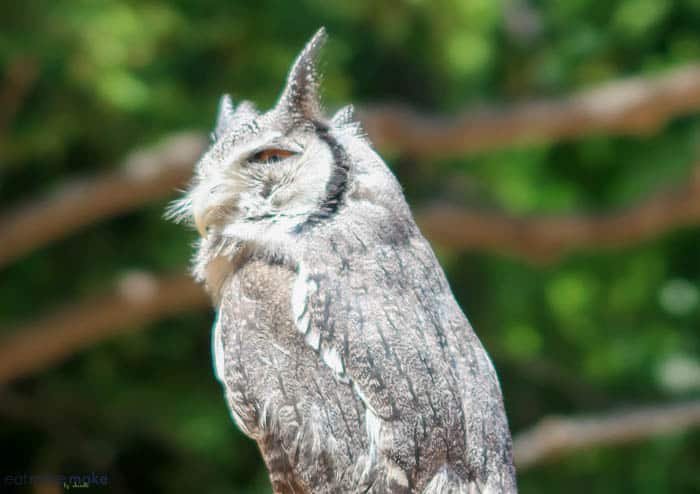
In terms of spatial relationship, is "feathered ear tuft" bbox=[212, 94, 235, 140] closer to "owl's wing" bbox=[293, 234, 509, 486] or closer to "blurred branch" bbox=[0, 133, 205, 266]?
"owl's wing" bbox=[293, 234, 509, 486]

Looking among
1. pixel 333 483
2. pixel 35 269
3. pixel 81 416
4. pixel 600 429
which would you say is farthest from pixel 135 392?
pixel 333 483

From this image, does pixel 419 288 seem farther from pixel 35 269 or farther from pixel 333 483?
pixel 35 269

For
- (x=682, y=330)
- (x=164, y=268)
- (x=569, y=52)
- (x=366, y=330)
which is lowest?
(x=366, y=330)

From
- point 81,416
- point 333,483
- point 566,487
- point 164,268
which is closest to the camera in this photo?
point 333,483

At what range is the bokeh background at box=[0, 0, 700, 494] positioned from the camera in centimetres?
709

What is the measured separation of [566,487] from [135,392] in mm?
3467

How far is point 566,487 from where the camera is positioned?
8.84 metres

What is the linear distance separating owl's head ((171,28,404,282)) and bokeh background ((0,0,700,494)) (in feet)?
12.7

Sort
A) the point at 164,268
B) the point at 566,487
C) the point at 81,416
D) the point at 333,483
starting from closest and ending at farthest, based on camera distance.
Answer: the point at 333,483
the point at 164,268
the point at 81,416
the point at 566,487

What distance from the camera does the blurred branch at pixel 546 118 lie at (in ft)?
23.9

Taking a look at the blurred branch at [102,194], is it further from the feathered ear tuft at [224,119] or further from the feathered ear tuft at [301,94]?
the feathered ear tuft at [301,94]

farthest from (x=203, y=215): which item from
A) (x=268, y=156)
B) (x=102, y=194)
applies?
(x=102, y=194)

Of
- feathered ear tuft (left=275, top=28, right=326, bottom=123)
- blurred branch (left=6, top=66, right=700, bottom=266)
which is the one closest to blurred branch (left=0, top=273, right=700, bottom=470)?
blurred branch (left=6, top=66, right=700, bottom=266)

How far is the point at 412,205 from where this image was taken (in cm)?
830
